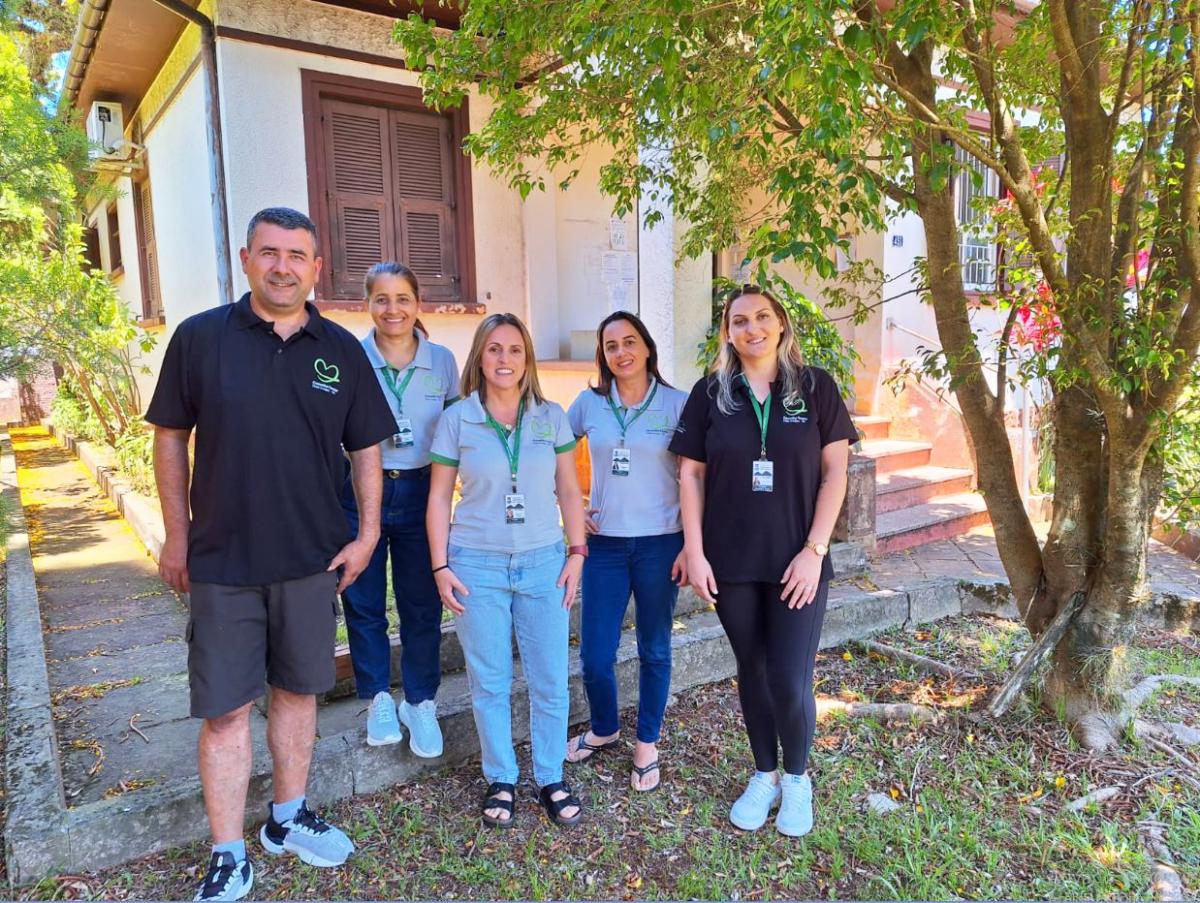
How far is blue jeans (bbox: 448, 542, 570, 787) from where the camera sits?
2797 mm

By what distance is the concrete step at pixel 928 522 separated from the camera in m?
6.25

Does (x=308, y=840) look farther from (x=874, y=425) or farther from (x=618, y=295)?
(x=874, y=425)

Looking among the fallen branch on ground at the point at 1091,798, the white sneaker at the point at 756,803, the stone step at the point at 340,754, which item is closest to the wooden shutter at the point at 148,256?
the stone step at the point at 340,754

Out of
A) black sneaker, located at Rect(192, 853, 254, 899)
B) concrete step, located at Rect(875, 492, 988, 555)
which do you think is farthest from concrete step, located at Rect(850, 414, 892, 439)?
black sneaker, located at Rect(192, 853, 254, 899)

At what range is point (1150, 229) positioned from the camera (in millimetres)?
3260

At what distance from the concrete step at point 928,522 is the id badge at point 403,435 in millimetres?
4245

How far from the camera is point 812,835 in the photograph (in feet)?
9.45

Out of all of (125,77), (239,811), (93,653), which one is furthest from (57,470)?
(239,811)

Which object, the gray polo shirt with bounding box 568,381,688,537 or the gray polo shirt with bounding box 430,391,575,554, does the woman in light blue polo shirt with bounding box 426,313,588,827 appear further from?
the gray polo shirt with bounding box 568,381,688,537

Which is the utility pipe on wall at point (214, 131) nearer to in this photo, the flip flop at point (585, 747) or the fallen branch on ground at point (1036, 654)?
the flip flop at point (585, 747)

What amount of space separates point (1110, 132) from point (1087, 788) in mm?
2581

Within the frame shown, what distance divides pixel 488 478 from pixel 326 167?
4529 millimetres

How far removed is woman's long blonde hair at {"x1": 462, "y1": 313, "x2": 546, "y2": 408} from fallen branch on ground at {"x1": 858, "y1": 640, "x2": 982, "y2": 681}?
105 inches

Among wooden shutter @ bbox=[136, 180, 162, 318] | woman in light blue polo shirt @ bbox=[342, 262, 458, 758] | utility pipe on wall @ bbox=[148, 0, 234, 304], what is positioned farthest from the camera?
wooden shutter @ bbox=[136, 180, 162, 318]
